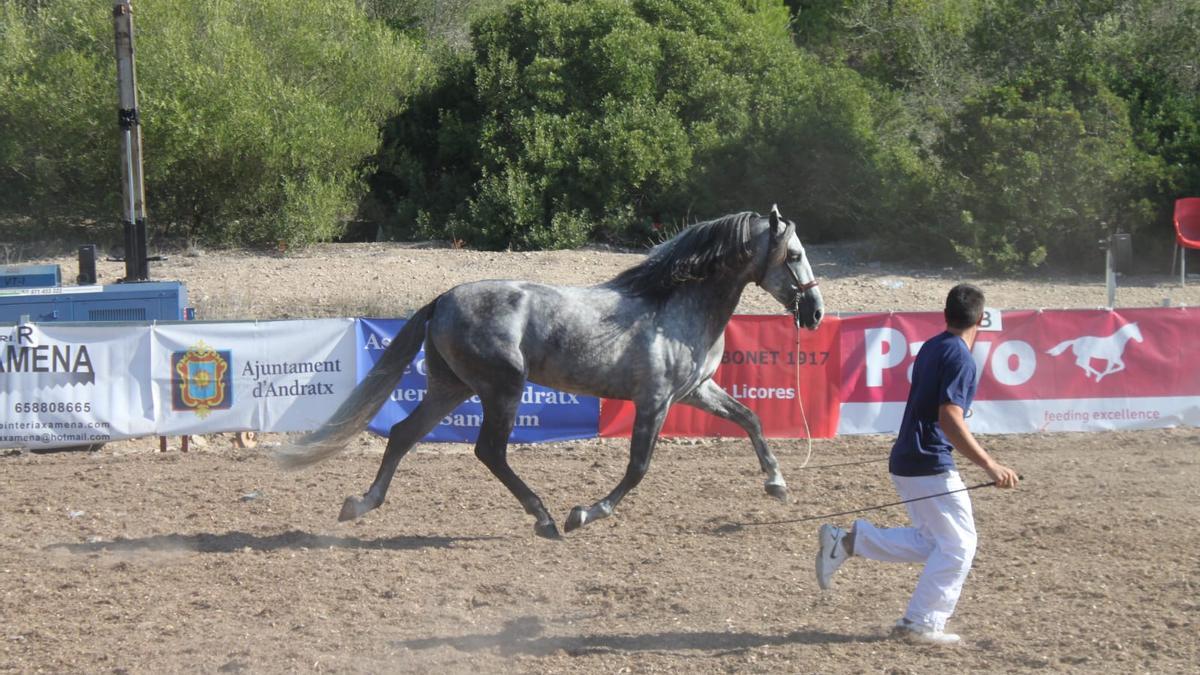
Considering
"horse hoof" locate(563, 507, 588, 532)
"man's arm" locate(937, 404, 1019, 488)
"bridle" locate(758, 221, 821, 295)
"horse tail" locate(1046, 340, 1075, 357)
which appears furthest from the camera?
"horse tail" locate(1046, 340, 1075, 357)

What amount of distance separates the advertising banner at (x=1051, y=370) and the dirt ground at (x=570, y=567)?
27 centimetres

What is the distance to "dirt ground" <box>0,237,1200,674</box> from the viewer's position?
19.8 feet

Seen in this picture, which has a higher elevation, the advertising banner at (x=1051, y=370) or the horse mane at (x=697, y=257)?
the horse mane at (x=697, y=257)

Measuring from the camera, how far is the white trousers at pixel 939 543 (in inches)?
231

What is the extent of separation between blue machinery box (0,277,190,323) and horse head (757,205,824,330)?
8.76 meters

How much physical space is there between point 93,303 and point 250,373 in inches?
125

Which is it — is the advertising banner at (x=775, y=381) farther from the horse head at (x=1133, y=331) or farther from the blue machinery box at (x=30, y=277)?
the blue machinery box at (x=30, y=277)

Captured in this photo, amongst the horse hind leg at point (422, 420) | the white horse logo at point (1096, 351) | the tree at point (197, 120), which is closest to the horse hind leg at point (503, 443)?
the horse hind leg at point (422, 420)

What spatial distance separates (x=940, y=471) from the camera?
5.90 metres

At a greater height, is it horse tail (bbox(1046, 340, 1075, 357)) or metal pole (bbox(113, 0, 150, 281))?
metal pole (bbox(113, 0, 150, 281))

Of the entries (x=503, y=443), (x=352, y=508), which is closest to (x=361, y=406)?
(x=352, y=508)

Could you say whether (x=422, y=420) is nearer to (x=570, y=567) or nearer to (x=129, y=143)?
(x=570, y=567)

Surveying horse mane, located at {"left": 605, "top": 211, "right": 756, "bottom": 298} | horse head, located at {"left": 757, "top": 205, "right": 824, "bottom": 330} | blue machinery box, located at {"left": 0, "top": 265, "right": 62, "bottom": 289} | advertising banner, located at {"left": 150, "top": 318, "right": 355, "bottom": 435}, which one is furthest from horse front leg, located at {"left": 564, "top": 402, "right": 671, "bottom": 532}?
blue machinery box, located at {"left": 0, "top": 265, "right": 62, "bottom": 289}

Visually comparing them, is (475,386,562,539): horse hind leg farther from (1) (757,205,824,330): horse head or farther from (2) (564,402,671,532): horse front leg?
(1) (757,205,824,330): horse head
